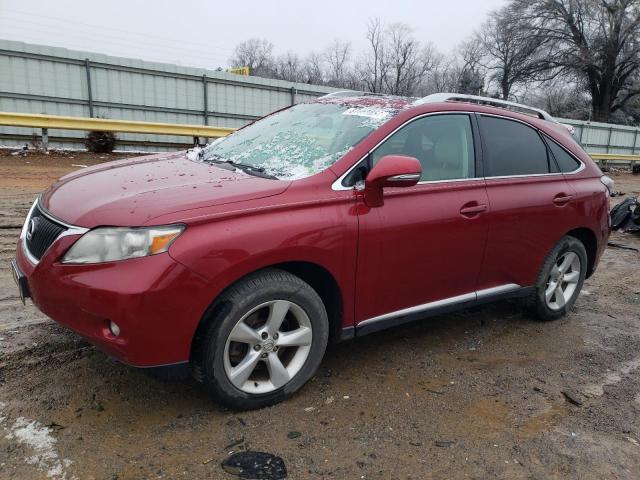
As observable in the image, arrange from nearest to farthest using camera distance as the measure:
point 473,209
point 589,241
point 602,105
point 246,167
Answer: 1. point 246,167
2. point 473,209
3. point 589,241
4. point 602,105

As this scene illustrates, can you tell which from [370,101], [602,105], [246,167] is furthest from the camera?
[602,105]

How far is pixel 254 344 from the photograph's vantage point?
2.80m

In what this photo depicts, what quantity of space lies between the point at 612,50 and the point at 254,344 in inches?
1701

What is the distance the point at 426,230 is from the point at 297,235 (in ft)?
3.13

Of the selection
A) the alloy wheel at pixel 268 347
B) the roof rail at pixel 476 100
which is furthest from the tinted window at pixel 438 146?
the alloy wheel at pixel 268 347

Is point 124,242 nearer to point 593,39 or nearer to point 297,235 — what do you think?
point 297,235

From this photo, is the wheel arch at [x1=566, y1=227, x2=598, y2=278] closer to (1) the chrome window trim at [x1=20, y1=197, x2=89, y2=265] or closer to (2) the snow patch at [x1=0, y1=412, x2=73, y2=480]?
(1) the chrome window trim at [x1=20, y1=197, x2=89, y2=265]

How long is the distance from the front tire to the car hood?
46 cm

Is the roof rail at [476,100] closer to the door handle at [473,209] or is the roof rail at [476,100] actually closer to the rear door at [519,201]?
the rear door at [519,201]

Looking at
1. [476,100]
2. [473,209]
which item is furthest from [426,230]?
[476,100]

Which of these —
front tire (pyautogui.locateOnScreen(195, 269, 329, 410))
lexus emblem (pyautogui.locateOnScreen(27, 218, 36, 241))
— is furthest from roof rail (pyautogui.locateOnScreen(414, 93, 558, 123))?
lexus emblem (pyautogui.locateOnScreen(27, 218, 36, 241))

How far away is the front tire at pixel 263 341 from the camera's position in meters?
2.66

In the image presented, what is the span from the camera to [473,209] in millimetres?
3613

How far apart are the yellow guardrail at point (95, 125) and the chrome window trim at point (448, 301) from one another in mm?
8715
